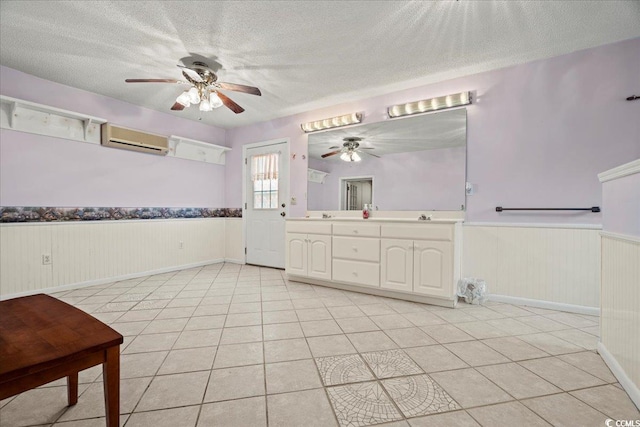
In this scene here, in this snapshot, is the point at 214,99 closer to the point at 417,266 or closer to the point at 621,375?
the point at 417,266

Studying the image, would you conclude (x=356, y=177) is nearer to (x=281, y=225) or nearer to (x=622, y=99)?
(x=281, y=225)

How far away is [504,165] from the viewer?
116 inches

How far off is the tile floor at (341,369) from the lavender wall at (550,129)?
113 centimetres

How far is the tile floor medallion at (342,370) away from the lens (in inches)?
62.1

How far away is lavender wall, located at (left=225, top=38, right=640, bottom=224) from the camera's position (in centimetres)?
253

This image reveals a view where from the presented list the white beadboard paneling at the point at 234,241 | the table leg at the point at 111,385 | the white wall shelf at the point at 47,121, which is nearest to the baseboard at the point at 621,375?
the table leg at the point at 111,385

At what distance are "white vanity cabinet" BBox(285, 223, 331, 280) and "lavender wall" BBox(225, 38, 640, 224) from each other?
5.53ft

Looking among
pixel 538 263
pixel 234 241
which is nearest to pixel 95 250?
pixel 234 241

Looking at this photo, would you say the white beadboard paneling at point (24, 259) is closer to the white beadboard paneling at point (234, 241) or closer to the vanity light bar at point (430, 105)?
the white beadboard paneling at point (234, 241)

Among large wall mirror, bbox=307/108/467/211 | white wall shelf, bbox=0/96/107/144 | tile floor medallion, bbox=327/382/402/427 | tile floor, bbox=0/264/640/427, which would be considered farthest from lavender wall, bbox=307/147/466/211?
white wall shelf, bbox=0/96/107/144

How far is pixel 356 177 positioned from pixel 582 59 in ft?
8.08

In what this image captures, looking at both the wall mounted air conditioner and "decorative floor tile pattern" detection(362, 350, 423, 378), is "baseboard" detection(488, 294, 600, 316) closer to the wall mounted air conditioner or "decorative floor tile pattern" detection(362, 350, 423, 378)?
"decorative floor tile pattern" detection(362, 350, 423, 378)

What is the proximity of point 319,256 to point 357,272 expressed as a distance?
536 mm

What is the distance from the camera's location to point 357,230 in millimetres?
3207
